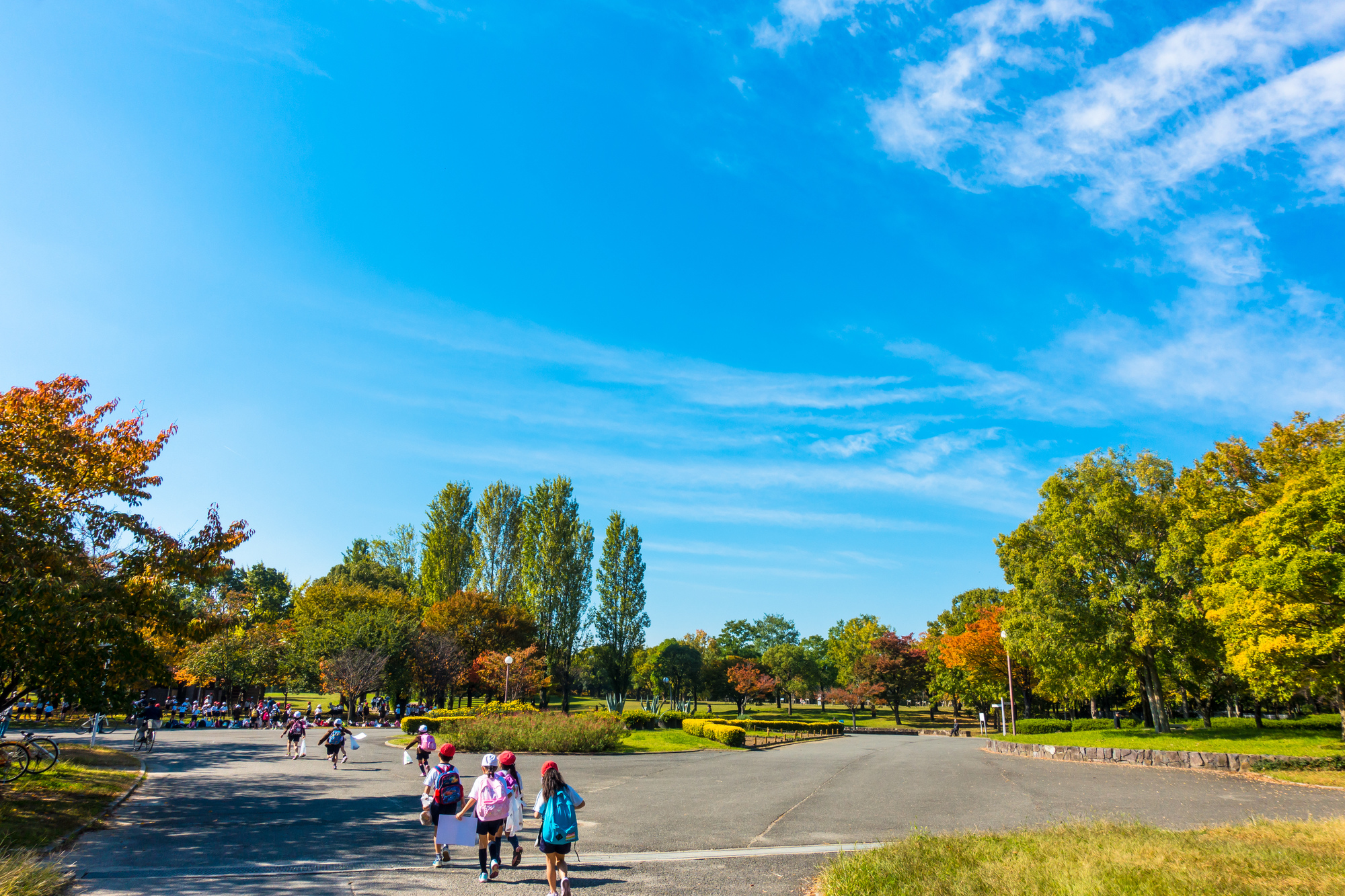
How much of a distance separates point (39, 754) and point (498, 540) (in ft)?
138

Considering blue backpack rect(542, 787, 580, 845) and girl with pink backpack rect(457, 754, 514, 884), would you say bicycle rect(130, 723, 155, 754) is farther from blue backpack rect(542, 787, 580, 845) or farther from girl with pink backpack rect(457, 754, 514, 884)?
blue backpack rect(542, 787, 580, 845)

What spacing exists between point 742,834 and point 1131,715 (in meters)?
59.4

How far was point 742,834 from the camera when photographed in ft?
37.5

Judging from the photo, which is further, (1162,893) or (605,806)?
(605,806)

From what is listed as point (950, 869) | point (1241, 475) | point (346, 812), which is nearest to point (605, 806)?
point (346, 812)

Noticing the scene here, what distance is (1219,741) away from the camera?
1072 inches

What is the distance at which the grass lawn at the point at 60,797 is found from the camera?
9.95 meters

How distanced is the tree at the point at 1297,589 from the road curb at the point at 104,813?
27.6 metres

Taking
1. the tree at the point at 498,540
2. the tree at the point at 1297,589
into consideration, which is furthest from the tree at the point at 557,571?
the tree at the point at 1297,589

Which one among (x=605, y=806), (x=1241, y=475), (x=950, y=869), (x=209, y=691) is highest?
(x=1241, y=475)

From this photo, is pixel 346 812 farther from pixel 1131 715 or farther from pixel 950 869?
pixel 1131 715

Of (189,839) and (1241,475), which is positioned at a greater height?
(1241,475)

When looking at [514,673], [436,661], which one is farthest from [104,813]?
[514,673]

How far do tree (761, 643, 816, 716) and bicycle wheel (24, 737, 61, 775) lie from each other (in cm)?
6904
